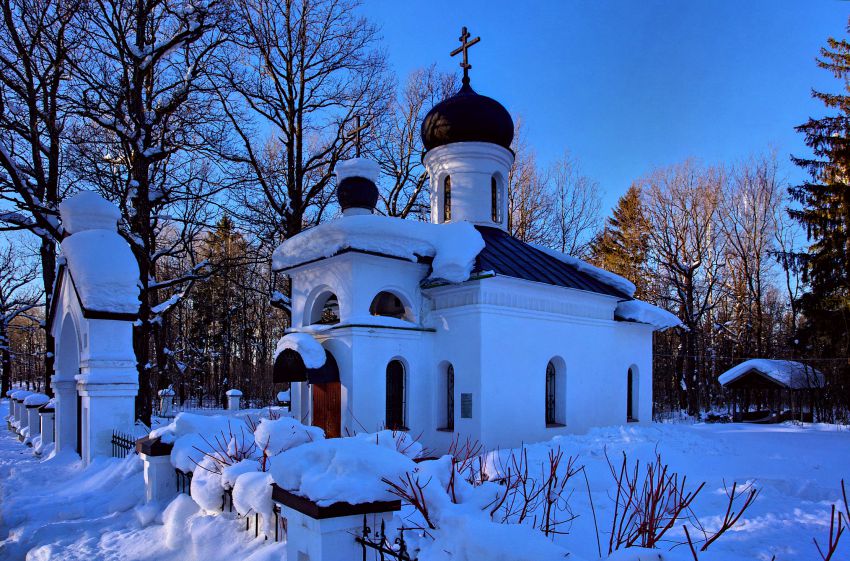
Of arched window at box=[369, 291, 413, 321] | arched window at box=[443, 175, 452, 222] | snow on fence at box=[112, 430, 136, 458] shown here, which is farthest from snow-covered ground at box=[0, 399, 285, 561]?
arched window at box=[443, 175, 452, 222]

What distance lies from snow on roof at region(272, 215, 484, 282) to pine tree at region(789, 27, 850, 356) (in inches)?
594

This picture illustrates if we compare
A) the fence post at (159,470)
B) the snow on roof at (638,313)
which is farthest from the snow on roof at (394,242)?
the fence post at (159,470)

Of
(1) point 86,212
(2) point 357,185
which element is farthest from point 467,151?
(1) point 86,212

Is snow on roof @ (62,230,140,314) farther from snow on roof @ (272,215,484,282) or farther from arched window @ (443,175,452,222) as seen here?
arched window @ (443,175,452,222)

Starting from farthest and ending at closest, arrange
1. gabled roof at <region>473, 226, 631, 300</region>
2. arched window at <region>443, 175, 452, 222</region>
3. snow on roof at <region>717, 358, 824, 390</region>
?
snow on roof at <region>717, 358, 824, 390</region>, arched window at <region>443, 175, 452, 222</region>, gabled roof at <region>473, 226, 631, 300</region>

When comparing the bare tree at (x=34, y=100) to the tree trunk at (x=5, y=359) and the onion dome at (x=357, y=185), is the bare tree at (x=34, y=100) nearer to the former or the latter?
the onion dome at (x=357, y=185)

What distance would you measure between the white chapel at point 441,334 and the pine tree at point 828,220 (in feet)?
33.3

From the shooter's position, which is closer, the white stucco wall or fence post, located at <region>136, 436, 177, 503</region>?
fence post, located at <region>136, 436, 177, 503</region>

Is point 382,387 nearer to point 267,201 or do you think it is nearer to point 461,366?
point 461,366

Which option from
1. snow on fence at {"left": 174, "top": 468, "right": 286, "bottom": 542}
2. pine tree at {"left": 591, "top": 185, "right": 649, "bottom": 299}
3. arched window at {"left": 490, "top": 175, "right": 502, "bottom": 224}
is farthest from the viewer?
pine tree at {"left": 591, "top": 185, "right": 649, "bottom": 299}

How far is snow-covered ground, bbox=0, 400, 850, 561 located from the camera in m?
5.19

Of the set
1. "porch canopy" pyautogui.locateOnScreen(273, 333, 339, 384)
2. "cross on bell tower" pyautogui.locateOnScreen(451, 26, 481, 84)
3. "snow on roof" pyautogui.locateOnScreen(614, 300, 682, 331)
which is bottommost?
"porch canopy" pyautogui.locateOnScreen(273, 333, 339, 384)

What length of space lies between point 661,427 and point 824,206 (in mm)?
13656

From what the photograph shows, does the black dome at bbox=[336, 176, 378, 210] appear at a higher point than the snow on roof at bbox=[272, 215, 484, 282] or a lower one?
higher
